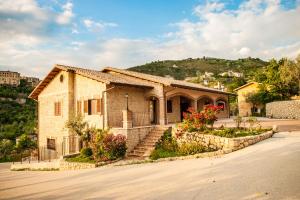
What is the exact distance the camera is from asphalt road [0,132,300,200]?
655 cm

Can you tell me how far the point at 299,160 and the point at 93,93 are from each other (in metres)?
13.7

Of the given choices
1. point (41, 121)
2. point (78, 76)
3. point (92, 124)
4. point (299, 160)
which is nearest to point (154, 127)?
point (92, 124)

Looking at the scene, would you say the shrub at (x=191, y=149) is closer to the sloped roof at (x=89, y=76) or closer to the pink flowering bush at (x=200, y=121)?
the pink flowering bush at (x=200, y=121)

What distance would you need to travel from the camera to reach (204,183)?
7.54m

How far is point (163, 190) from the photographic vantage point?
7234 millimetres

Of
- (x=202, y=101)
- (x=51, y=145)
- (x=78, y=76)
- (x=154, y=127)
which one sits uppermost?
(x=78, y=76)

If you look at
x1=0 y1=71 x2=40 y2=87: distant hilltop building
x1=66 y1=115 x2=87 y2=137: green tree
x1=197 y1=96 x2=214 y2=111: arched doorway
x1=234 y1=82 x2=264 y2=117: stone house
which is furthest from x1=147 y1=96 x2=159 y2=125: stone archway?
x1=0 y1=71 x2=40 y2=87: distant hilltop building

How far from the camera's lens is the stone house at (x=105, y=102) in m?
17.8

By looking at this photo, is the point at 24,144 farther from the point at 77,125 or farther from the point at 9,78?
the point at 9,78

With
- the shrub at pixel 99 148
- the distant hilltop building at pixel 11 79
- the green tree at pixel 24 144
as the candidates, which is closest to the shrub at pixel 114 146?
the shrub at pixel 99 148

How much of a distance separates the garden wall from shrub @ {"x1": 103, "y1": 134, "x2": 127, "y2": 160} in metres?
22.5

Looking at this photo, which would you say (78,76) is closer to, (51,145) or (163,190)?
(51,145)

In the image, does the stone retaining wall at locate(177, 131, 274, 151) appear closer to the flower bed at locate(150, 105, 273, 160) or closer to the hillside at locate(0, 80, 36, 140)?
the flower bed at locate(150, 105, 273, 160)

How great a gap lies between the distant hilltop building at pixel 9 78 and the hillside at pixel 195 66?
2769 centimetres
